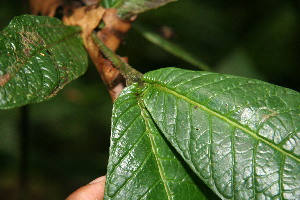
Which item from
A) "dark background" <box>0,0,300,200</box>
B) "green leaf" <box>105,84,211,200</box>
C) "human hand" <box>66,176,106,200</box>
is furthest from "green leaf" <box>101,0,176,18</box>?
"human hand" <box>66,176,106,200</box>

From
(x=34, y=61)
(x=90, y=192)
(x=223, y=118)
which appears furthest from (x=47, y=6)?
(x=223, y=118)

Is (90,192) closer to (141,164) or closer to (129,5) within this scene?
(141,164)

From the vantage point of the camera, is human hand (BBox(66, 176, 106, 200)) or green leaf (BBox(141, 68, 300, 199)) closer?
green leaf (BBox(141, 68, 300, 199))

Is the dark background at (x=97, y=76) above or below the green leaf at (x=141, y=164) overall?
below

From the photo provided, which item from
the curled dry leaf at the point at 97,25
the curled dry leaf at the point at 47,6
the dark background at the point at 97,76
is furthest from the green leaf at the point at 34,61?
the dark background at the point at 97,76

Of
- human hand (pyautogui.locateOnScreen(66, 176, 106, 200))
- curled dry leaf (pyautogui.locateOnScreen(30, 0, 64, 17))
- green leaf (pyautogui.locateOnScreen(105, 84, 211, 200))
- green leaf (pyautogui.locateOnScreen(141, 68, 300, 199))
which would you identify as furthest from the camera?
curled dry leaf (pyautogui.locateOnScreen(30, 0, 64, 17))

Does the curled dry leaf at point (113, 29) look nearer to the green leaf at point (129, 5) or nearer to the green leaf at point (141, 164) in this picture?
the green leaf at point (129, 5)

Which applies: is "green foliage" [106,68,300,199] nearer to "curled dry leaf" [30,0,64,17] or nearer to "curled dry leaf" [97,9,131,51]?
"curled dry leaf" [97,9,131,51]
